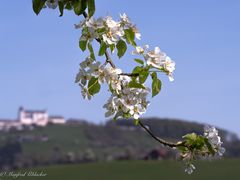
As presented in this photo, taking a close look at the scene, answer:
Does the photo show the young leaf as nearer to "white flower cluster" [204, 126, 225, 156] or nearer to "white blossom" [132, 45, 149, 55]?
"white blossom" [132, 45, 149, 55]

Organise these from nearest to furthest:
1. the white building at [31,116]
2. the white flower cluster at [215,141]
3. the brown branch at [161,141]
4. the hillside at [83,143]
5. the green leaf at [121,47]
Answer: the brown branch at [161,141], the green leaf at [121,47], the white flower cluster at [215,141], the hillside at [83,143], the white building at [31,116]

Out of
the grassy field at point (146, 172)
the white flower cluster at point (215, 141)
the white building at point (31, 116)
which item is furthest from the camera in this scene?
the white building at point (31, 116)

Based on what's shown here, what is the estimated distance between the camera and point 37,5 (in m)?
2.02

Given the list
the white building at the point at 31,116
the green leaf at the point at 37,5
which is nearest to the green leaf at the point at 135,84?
the green leaf at the point at 37,5

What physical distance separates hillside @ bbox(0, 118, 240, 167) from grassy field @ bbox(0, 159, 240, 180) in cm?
2411

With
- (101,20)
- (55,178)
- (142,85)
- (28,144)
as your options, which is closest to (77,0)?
(101,20)

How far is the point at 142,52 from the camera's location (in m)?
2.13

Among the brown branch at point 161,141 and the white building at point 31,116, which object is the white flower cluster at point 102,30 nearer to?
the brown branch at point 161,141

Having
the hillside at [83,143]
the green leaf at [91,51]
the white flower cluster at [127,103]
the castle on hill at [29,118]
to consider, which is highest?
the green leaf at [91,51]

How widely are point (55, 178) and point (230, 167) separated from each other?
56.6 feet

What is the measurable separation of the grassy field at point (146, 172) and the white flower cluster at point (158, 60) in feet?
132

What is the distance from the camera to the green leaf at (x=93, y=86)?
6.73ft

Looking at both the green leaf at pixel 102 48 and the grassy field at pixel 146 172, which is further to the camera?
the grassy field at pixel 146 172

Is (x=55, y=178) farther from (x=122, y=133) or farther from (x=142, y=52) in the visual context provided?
(x=122, y=133)
